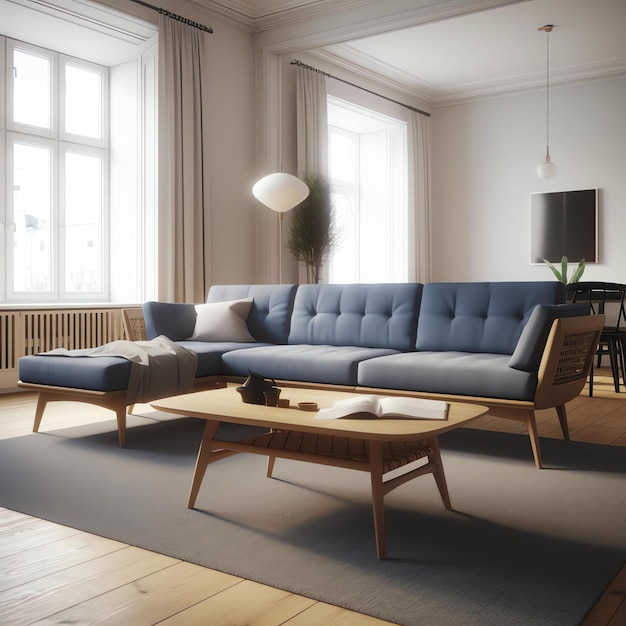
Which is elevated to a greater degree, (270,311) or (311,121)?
(311,121)

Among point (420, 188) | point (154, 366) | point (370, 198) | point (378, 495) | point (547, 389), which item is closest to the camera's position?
point (378, 495)

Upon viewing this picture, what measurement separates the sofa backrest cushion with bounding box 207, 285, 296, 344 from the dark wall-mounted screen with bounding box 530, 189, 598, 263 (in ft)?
13.5

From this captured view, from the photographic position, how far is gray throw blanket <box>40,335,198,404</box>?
343 cm

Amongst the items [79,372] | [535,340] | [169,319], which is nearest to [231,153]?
[169,319]

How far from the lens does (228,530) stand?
2145mm

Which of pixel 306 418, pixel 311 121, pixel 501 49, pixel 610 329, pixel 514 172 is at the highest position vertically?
pixel 501 49

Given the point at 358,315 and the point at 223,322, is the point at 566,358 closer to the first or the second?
the point at 358,315

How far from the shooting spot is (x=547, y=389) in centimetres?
304

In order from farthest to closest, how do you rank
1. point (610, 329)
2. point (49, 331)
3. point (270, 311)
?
point (610, 329), point (49, 331), point (270, 311)

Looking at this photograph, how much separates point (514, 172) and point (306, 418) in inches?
257

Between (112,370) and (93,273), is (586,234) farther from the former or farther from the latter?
(112,370)

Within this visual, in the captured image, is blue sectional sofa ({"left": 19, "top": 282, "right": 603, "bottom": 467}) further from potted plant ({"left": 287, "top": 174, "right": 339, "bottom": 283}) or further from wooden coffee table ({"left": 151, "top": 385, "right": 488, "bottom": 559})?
potted plant ({"left": 287, "top": 174, "right": 339, "bottom": 283})

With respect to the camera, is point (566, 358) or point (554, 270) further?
point (554, 270)

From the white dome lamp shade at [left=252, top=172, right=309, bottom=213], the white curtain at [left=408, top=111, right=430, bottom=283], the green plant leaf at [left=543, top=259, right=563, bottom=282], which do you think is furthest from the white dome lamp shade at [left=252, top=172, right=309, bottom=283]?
the white curtain at [left=408, top=111, right=430, bottom=283]
